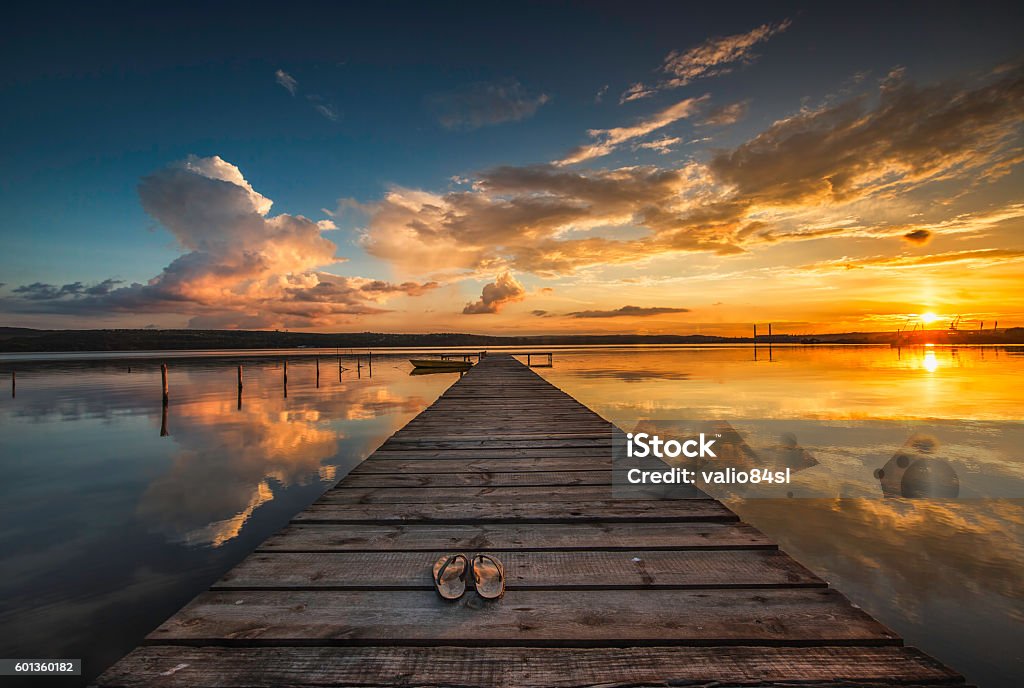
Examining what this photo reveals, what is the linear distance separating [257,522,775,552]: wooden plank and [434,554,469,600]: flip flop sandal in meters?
0.42

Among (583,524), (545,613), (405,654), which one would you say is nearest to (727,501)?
(583,524)

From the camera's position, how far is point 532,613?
222 centimetres

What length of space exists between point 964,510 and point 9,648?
1062cm

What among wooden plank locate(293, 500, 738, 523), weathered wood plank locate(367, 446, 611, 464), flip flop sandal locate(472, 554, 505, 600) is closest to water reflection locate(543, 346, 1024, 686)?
wooden plank locate(293, 500, 738, 523)

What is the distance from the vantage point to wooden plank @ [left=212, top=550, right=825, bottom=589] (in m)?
2.53

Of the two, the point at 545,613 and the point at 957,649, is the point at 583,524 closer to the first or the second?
the point at 545,613

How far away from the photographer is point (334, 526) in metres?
3.50

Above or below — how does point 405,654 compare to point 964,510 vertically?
above

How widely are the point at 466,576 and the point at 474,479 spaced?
2.33 m

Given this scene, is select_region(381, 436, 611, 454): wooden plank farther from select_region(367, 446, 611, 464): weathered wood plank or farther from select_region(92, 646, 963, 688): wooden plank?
select_region(92, 646, 963, 688): wooden plank

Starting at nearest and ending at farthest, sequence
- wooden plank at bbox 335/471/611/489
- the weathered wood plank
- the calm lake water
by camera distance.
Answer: the calm lake water
wooden plank at bbox 335/471/611/489
the weathered wood plank

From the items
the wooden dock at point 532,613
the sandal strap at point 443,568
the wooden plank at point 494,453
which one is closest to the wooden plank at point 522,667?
the wooden dock at point 532,613

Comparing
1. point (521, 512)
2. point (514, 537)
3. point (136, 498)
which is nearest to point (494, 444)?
point (521, 512)

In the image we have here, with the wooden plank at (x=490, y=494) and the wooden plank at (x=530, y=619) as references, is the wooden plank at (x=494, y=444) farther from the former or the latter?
the wooden plank at (x=530, y=619)
